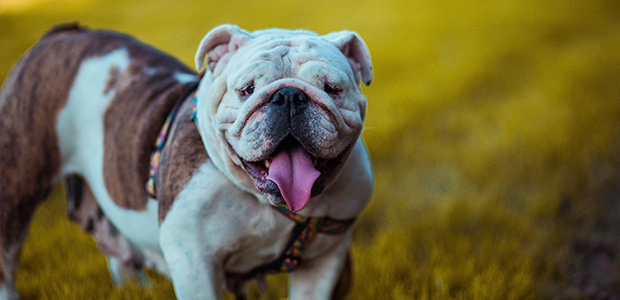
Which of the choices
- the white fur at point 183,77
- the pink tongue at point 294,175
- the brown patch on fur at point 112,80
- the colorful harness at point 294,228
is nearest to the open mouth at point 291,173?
the pink tongue at point 294,175

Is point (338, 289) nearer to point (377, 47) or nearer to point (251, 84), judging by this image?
point (251, 84)

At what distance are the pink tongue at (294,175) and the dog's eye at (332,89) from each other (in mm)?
220

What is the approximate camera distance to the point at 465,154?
477 cm

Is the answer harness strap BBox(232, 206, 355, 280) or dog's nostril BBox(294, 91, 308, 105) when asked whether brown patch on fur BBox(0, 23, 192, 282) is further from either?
dog's nostril BBox(294, 91, 308, 105)

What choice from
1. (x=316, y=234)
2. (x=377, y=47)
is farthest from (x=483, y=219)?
(x=377, y=47)

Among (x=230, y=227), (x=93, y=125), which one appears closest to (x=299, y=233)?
(x=230, y=227)

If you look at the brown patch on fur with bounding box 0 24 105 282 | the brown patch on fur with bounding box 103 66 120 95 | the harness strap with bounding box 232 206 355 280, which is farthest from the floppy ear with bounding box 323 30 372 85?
the brown patch on fur with bounding box 0 24 105 282

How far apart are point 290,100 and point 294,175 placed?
0.25m

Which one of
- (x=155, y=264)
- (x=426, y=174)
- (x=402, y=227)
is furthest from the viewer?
(x=426, y=174)

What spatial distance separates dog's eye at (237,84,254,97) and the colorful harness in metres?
0.35

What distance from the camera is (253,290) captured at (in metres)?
3.04

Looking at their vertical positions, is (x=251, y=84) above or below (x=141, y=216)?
above

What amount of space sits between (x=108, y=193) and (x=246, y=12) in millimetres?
7520

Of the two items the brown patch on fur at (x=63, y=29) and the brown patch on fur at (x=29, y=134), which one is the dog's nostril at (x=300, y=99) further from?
the brown patch on fur at (x=63, y=29)
